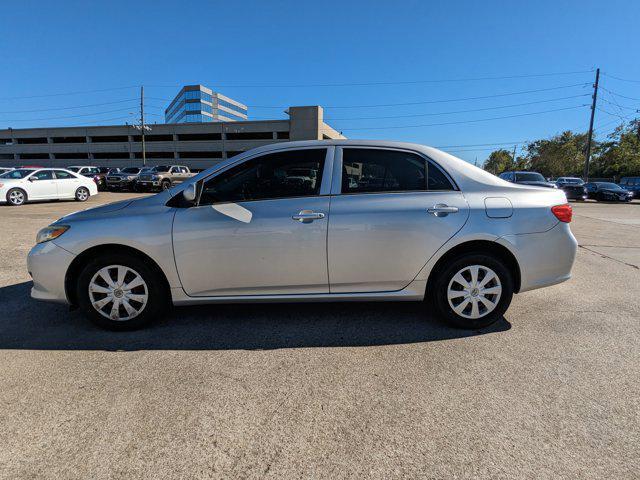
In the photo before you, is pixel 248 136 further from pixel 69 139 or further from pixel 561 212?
pixel 561 212

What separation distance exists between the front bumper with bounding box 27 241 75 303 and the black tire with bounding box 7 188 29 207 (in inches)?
613

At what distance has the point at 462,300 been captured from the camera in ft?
11.4

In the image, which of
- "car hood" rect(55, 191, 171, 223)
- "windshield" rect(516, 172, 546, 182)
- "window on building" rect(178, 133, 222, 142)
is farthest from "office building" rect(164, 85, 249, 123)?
"car hood" rect(55, 191, 171, 223)

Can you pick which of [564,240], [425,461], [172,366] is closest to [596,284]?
[564,240]

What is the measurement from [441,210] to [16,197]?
18193mm

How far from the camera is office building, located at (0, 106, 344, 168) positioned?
209 ft

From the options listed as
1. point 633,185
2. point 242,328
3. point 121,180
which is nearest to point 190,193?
point 242,328

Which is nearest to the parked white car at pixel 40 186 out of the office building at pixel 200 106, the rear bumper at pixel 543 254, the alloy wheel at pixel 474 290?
the alloy wheel at pixel 474 290

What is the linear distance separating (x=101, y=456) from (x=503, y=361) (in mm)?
2736

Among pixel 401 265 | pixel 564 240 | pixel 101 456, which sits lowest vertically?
pixel 101 456

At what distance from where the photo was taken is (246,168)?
3.50 meters

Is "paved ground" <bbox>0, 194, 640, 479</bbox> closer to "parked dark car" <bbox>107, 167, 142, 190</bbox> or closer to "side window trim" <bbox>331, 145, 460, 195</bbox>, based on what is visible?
"side window trim" <bbox>331, 145, 460, 195</bbox>

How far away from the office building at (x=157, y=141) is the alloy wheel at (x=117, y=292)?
198 ft

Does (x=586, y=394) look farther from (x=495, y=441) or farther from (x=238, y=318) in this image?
(x=238, y=318)
